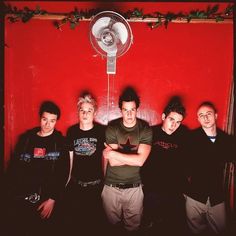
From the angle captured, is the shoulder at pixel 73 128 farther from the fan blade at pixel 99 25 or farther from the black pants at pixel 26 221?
the fan blade at pixel 99 25

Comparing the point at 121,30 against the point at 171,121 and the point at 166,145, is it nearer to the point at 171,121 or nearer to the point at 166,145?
the point at 171,121

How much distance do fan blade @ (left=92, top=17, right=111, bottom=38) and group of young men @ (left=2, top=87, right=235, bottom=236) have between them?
121cm

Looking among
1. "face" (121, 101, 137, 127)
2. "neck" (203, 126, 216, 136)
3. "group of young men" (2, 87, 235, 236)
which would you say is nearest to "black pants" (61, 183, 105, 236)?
"group of young men" (2, 87, 235, 236)

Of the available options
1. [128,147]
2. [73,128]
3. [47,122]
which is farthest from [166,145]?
[47,122]

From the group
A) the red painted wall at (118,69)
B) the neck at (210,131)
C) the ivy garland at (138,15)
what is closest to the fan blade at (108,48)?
the red painted wall at (118,69)

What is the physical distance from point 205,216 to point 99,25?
3.90m

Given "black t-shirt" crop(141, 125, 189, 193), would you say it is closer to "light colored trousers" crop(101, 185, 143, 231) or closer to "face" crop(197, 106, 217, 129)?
"light colored trousers" crop(101, 185, 143, 231)

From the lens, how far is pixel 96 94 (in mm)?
5336

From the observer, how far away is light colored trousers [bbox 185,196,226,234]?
4.39m

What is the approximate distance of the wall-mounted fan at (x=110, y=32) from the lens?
14.5ft

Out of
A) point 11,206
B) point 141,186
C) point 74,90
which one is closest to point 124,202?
point 141,186

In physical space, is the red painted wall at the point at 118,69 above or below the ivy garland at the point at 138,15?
below

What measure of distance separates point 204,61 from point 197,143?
1.80 meters

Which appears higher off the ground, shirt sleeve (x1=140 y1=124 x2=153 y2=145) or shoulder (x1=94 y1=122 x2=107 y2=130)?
shoulder (x1=94 y1=122 x2=107 y2=130)
